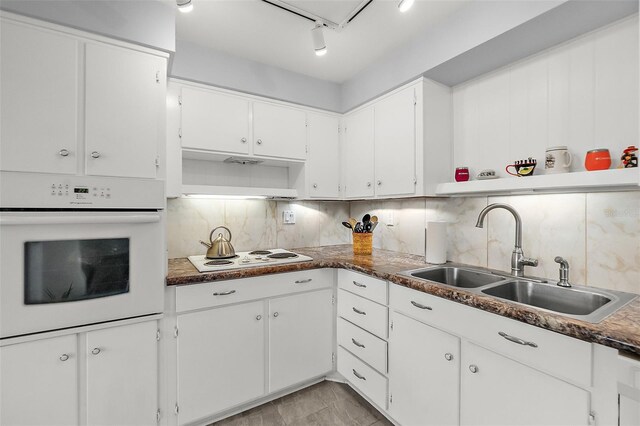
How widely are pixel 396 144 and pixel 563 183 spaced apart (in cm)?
105

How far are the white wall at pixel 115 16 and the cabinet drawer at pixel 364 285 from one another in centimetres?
178

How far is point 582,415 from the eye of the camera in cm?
97

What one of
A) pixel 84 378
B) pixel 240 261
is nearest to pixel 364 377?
pixel 240 261

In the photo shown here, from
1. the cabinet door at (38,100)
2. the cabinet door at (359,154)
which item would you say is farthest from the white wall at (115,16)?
the cabinet door at (359,154)

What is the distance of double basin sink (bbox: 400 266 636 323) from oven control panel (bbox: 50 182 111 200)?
168cm

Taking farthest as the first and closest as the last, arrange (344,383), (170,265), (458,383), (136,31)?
1. (344,383)
2. (170,265)
3. (136,31)
4. (458,383)

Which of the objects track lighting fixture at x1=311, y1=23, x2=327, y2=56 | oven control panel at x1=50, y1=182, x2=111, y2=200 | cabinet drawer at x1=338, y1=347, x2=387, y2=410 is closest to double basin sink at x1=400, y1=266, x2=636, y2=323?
cabinet drawer at x1=338, y1=347, x2=387, y2=410

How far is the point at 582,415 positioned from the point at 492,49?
69.5 inches

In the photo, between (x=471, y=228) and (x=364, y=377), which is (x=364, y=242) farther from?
(x=364, y=377)

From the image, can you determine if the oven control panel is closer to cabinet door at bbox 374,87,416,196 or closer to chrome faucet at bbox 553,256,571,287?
cabinet door at bbox 374,87,416,196

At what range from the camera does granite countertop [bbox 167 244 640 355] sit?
929 mm

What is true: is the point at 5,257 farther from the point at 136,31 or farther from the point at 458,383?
the point at 458,383

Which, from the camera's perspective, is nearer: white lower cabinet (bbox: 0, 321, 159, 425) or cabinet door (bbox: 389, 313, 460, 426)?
white lower cabinet (bbox: 0, 321, 159, 425)

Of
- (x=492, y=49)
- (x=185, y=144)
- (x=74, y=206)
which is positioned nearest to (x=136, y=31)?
(x=185, y=144)
